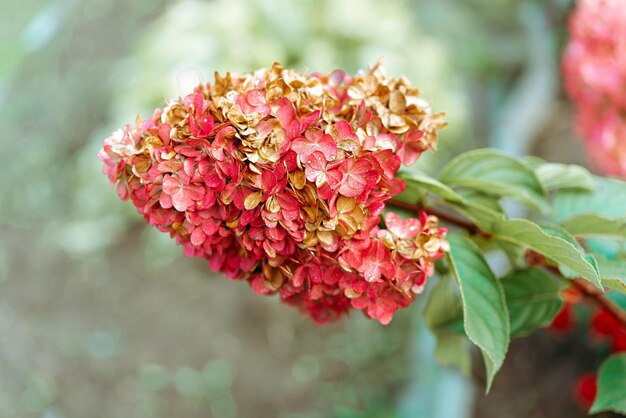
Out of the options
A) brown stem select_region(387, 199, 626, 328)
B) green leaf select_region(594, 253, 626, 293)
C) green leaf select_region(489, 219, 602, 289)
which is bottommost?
brown stem select_region(387, 199, 626, 328)

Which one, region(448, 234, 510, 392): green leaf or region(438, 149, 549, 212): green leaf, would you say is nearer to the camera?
region(448, 234, 510, 392): green leaf

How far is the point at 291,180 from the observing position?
596 mm

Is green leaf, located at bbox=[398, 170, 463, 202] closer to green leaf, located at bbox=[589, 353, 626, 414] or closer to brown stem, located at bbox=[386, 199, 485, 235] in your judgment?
brown stem, located at bbox=[386, 199, 485, 235]

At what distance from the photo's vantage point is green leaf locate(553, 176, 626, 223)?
33.0 inches

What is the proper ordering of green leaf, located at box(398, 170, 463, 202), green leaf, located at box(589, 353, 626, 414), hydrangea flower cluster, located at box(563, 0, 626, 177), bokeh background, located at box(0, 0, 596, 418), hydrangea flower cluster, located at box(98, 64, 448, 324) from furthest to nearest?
bokeh background, located at box(0, 0, 596, 418) < hydrangea flower cluster, located at box(563, 0, 626, 177) < green leaf, located at box(589, 353, 626, 414) < green leaf, located at box(398, 170, 463, 202) < hydrangea flower cluster, located at box(98, 64, 448, 324)

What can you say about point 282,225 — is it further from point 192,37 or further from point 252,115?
point 192,37

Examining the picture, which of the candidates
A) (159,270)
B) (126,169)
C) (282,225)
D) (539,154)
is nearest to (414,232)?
(282,225)

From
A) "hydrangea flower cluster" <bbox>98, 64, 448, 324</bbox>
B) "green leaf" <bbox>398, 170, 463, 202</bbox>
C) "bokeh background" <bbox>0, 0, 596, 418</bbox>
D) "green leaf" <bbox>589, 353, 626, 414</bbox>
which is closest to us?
"hydrangea flower cluster" <bbox>98, 64, 448, 324</bbox>

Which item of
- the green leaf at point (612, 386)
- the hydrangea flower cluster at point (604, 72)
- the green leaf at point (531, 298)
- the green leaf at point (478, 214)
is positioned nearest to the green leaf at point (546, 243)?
the green leaf at point (478, 214)

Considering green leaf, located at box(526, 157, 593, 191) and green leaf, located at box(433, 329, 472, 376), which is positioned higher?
green leaf, located at box(526, 157, 593, 191)

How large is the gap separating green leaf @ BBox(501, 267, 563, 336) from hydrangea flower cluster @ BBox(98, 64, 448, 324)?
0.24 m

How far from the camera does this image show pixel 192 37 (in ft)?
6.94

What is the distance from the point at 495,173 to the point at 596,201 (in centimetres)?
16

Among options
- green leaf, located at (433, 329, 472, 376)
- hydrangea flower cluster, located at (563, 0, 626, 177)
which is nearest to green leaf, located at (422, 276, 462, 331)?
green leaf, located at (433, 329, 472, 376)
